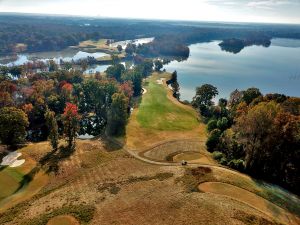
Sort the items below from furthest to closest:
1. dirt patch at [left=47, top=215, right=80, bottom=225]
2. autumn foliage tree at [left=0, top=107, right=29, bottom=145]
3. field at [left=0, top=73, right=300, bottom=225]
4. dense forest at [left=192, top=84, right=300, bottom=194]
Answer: autumn foliage tree at [left=0, top=107, right=29, bottom=145], dense forest at [left=192, top=84, right=300, bottom=194], field at [left=0, top=73, right=300, bottom=225], dirt patch at [left=47, top=215, right=80, bottom=225]

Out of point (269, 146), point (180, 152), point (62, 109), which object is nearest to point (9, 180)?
point (180, 152)

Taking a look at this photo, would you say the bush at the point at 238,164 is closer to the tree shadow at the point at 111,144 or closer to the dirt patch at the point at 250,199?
the dirt patch at the point at 250,199

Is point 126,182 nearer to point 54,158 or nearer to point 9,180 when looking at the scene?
point 54,158

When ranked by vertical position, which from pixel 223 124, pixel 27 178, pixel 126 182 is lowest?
pixel 27 178

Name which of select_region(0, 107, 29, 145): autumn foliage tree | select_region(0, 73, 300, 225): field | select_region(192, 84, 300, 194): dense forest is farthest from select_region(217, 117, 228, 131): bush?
select_region(0, 107, 29, 145): autumn foliage tree

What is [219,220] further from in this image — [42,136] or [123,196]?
[42,136]

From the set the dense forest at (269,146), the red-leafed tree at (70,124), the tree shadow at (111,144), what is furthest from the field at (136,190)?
the dense forest at (269,146)

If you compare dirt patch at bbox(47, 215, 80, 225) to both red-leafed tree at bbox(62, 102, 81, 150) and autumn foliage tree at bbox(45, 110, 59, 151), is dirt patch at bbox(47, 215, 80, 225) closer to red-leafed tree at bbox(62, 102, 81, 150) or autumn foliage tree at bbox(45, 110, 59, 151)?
autumn foliage tree at bbox(45, 110, 59, 151)
